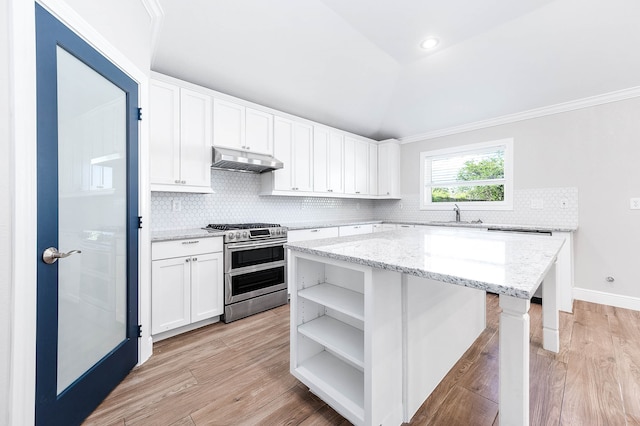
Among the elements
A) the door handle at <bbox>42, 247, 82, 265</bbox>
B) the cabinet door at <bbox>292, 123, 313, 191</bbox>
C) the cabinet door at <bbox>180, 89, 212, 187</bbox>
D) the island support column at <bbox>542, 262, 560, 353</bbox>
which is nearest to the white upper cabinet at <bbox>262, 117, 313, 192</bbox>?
the cabinet door at <bbox>292, 123, 313, 191</bbox>

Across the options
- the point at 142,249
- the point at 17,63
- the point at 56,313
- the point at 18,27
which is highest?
the point at 18,27

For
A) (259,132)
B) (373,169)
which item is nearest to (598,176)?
(373,169)

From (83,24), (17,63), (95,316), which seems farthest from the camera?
(95,316)

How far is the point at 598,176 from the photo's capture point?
9.94 ft

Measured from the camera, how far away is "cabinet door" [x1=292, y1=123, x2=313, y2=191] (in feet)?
11.8

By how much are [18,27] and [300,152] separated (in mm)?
2790

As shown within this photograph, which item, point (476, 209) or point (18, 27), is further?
point (476, 209)

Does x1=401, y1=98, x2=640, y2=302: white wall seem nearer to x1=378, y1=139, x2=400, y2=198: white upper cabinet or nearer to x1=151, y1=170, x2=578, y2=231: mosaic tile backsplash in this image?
x1=151, y1=170, x2=578, y2=231: mosaic tile backsplash

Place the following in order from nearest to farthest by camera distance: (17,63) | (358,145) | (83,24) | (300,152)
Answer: (17,63) < (83,24) < (300,152) < (358,145)

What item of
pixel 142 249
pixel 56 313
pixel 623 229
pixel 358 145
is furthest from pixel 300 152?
pixel 623 229

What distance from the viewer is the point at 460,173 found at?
4.22 metres

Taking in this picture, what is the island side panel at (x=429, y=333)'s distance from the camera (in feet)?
4.39

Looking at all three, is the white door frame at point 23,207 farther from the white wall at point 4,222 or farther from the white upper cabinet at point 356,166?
the white upper cabinet at point 356,166

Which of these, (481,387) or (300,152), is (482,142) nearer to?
(300,152)
